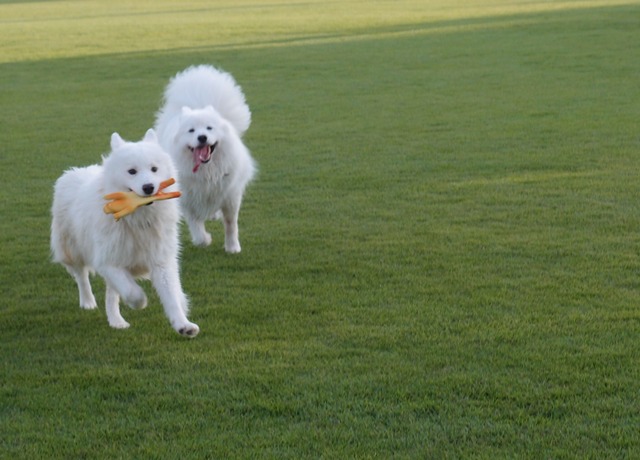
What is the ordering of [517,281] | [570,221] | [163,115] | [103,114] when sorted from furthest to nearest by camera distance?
[103,114], [163,115], [570,221], [517,281]

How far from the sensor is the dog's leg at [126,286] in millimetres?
5910

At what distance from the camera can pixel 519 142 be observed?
12.6 meters

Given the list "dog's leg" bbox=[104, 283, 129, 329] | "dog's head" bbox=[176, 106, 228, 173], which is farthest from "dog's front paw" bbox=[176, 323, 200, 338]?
"dog's head" bbox=[176, 106, 228, 173]

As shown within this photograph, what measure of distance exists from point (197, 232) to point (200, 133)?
880mm

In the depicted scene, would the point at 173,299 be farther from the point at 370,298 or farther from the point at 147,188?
the point at 370,298

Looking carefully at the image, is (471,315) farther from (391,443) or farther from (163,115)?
(163,115)

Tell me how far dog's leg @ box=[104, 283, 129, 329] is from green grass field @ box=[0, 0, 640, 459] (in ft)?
0.24

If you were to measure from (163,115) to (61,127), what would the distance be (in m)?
6.52

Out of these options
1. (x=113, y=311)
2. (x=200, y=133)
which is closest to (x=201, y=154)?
(x=200, y=133)

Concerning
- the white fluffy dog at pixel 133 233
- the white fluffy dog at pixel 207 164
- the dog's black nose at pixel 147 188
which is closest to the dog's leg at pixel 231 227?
the white fluffy dog at pixel 207 164

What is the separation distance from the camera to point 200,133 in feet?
26.8

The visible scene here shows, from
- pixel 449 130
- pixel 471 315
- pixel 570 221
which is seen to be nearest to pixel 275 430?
pixel 471 315

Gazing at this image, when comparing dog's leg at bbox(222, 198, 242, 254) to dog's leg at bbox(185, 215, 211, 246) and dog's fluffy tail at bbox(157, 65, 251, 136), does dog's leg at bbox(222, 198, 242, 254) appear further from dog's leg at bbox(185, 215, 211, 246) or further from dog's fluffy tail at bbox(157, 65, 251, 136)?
dog's fluffy tail at bbox(157, 65, 251, 136)

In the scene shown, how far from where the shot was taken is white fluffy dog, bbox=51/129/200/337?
5.95m
